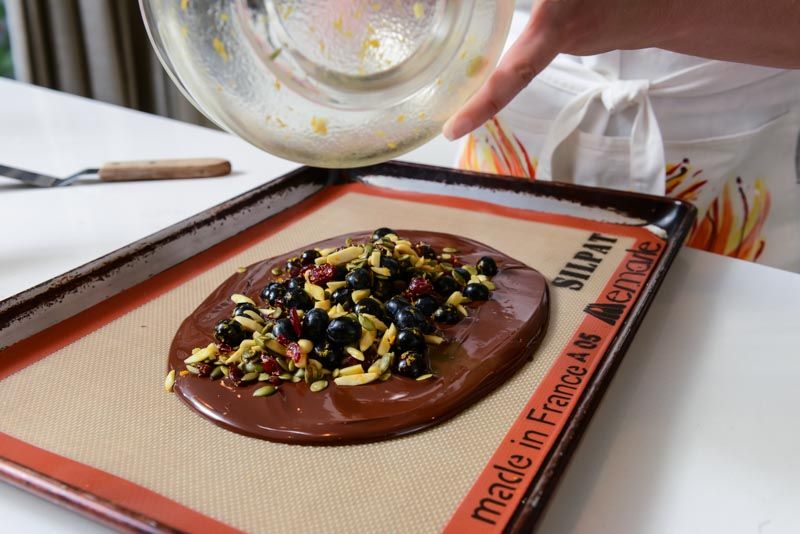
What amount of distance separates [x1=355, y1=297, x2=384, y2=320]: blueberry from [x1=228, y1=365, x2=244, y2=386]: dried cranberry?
0.50ft

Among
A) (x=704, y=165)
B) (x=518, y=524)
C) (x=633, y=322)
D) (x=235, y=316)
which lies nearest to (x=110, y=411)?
(x=235, y=316)

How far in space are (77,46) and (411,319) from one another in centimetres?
212

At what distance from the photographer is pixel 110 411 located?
2.55 feet

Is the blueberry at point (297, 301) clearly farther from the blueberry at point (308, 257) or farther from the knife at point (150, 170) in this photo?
the knife at point (150, 170)

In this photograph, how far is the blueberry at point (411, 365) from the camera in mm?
797

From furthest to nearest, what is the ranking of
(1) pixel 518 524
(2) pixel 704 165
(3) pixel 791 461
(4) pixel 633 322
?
(2) pixel 704 165 → (4) pixel 633 322 → (3) pixel 791 461 → (1) pixel 518 524

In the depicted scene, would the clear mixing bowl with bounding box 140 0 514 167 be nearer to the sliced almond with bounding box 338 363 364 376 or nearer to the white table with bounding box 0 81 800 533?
the sliced almond with bounding box 338 363 364 376

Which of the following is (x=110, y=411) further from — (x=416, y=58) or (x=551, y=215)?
(x=551, y=215)

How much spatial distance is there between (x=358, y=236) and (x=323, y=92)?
0.48 m

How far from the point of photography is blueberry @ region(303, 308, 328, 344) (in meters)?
0.84

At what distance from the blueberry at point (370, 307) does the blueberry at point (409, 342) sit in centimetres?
6

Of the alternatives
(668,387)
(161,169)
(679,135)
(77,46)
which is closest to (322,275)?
(668,387)

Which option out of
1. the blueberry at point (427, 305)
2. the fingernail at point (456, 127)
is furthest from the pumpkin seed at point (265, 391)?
the fingernail at point (456, 127)

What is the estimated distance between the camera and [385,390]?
2.56 feet
